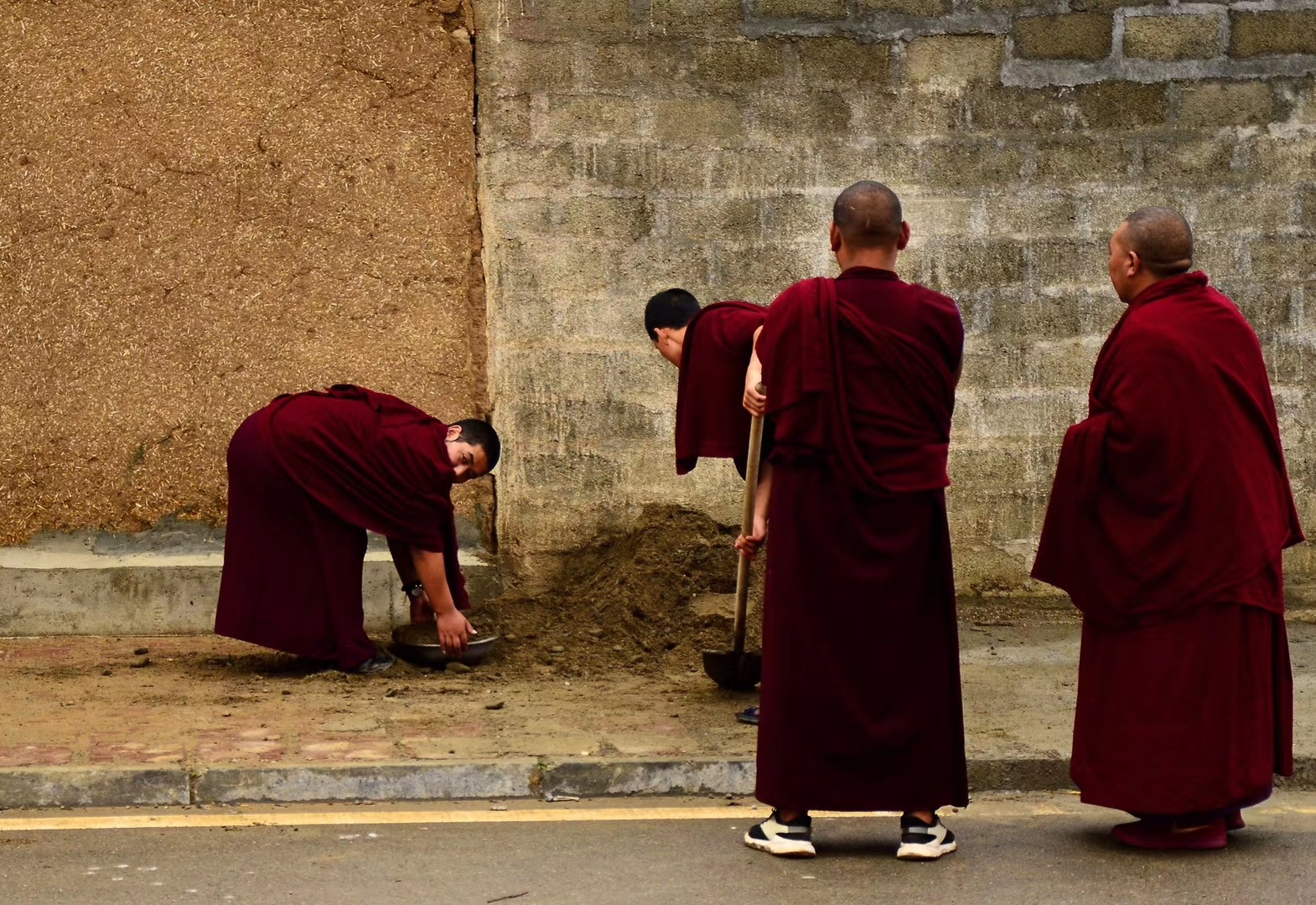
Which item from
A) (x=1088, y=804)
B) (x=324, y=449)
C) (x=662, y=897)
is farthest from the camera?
(x=324, y=449)

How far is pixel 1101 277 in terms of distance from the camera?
26.7 ft

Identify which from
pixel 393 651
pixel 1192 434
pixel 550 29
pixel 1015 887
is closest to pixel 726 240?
pixel 550 29

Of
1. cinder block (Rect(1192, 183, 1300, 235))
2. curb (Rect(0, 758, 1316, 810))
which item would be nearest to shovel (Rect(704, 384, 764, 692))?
curb (Rect(0, 758, 1316, 810))

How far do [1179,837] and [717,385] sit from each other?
2110 mm

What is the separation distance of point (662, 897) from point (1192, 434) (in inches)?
72.9

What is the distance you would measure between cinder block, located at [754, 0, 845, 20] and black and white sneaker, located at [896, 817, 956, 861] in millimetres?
4028

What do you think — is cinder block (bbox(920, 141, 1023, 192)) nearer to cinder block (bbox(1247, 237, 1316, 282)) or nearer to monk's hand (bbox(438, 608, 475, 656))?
cinder block (bbox(1247, 237, 1316, 282))

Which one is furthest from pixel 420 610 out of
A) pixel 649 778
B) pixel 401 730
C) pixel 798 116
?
pixel 798 116

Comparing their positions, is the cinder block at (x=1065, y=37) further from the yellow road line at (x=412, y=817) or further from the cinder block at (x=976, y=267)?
the yellow road line at (x=412, y=817)

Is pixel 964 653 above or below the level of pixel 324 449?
below

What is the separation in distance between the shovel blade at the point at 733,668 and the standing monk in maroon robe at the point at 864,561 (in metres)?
1.52

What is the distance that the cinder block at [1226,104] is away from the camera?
26.6ft

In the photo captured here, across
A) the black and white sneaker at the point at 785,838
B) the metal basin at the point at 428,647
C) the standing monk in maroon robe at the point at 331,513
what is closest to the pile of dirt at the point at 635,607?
the metal basin at the point at 428,647

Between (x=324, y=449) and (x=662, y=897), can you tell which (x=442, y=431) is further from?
(x=662, y=897)
